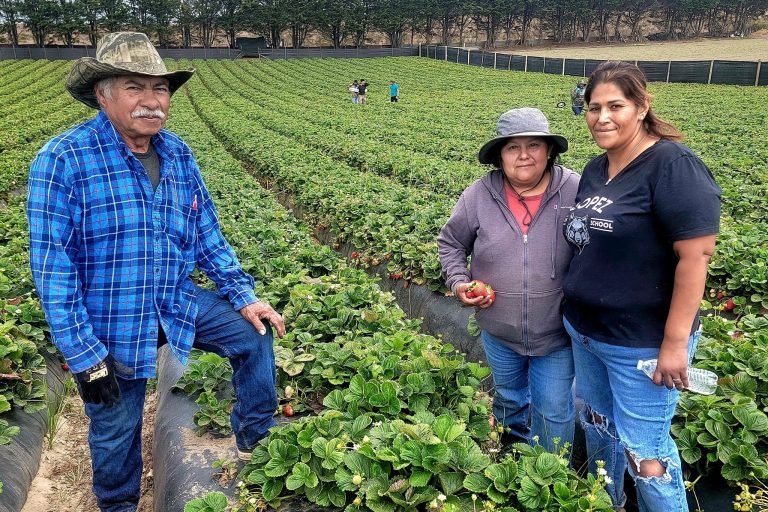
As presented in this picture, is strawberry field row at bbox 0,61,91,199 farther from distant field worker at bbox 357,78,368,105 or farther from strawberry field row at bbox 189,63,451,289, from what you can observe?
distant field worker at bbox 357,78,368,105

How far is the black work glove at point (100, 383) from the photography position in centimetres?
265

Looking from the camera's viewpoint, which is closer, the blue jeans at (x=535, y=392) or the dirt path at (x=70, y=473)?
the blue jeans at (x=535, y=392)

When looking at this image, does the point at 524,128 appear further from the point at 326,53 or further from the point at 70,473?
the point at 326,53

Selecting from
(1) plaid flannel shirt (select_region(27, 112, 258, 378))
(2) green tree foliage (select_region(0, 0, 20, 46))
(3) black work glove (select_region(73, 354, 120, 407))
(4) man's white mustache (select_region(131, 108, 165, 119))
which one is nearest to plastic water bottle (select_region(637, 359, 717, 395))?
(1) plaid flannel shirt (select_region(27, 112, 258, 378))

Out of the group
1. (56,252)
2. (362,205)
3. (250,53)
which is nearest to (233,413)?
(56,252)

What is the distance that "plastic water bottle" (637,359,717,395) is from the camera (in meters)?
2.48

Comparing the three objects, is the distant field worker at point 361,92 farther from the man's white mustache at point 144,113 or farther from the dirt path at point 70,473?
the man's white mustache at point 144,113

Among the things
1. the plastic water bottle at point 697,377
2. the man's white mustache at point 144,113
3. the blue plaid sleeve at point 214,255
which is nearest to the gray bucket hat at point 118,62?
the man's white mustache at point 144,113

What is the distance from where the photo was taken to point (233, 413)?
3.24 meters

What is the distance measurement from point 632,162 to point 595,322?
29.0 inches

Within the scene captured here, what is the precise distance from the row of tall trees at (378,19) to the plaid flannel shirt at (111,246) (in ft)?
230

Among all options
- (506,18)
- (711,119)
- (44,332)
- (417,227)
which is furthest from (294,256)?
(506,18)

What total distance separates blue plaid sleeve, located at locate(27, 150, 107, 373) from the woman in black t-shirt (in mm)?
2295

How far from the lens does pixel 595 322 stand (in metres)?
2.68
